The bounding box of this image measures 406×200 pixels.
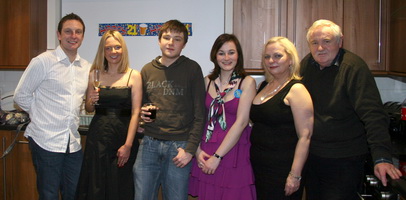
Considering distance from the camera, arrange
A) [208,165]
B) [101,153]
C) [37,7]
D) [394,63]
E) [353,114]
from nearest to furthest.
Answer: [353,114], [208,165], [101,153], [394,63], [37,7]

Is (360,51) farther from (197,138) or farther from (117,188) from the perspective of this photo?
(117,188)

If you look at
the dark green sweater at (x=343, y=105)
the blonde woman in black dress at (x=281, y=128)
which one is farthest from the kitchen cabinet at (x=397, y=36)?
the blonde woman in black dress at (x=281, y=128)

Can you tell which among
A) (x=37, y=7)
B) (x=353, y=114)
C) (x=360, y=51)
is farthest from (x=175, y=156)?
(x=37, y=7)

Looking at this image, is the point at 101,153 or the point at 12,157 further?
the point at 12,157

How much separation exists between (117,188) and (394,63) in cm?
213

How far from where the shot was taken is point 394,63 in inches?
103

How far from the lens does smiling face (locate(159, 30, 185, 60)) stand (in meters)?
2.16

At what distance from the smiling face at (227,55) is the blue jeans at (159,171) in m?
0.52

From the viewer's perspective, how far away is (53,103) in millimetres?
2309

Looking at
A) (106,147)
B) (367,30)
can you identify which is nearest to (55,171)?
(106,147)

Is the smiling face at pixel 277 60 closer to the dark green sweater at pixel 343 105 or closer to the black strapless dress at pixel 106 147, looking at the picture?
the dark green sweater at pixel 343 105

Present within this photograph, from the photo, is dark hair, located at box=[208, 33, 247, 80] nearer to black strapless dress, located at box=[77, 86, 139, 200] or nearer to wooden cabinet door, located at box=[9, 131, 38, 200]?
black strapless dress, located at box=[77, 86, 139, 200]

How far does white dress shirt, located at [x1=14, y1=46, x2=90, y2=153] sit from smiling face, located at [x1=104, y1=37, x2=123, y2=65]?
0.89 ft

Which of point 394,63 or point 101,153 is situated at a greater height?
point 394,63
